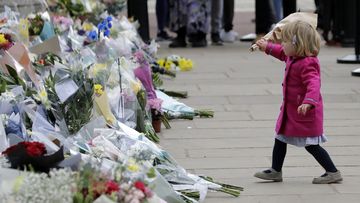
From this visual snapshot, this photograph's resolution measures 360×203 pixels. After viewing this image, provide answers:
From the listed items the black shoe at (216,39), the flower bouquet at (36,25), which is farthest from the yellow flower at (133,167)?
the black shoe at (216,39)

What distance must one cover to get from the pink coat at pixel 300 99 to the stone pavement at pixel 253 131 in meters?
0.38

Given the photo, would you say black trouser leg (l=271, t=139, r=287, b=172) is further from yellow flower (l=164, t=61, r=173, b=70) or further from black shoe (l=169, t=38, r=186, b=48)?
black shoe (l=169, t=38, r=186, b=48)

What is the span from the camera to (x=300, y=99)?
6.83m

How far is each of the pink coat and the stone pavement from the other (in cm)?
Answer: 38

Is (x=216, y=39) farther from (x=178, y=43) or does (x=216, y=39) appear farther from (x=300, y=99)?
(x=300, y=99)

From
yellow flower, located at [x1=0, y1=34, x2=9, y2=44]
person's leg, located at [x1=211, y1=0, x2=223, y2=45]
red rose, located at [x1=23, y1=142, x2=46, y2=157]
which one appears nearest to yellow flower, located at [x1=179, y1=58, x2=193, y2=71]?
person's leg, located at [x1=211, y1=0, x2=223, y2=45]

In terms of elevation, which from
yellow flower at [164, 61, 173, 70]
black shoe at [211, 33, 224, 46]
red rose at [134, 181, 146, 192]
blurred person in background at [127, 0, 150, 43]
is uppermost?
red rose at [134, 181, 146, 192]

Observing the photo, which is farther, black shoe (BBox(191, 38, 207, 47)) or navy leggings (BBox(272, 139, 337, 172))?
black shoe (BBox(191, 38, 207, 47))

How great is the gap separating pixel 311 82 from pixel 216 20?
10.0 metres

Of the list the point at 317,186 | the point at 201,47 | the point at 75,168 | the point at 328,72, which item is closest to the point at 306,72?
the point at 317,186

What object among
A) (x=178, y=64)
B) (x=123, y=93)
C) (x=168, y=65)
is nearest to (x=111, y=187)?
(x=123, y=93)

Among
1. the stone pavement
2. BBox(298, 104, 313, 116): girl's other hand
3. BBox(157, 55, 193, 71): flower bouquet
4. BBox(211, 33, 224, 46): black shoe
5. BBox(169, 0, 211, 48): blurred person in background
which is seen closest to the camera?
BBox(298, 104, 313, 116): girl's other hand

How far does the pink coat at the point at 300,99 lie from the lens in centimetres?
677

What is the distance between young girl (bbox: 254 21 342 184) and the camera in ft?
22.1
